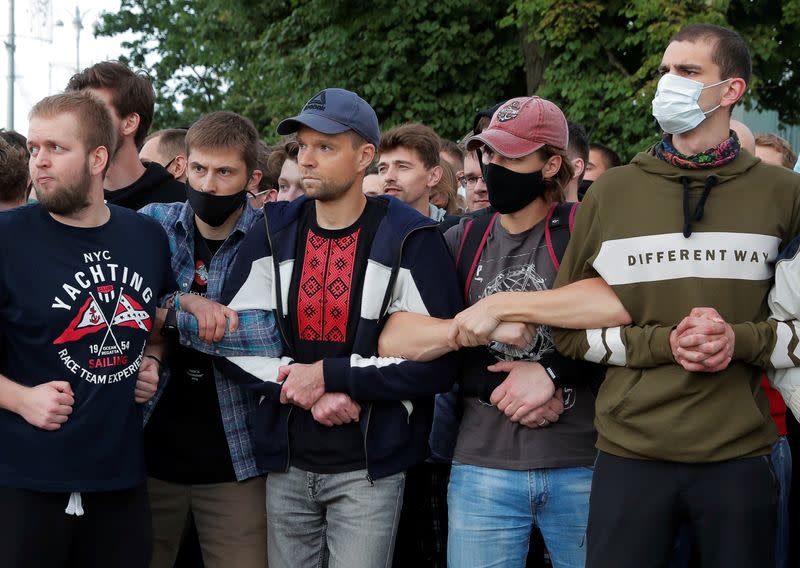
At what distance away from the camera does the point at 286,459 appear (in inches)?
154

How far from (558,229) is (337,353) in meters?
1.00

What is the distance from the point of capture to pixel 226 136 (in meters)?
4.39

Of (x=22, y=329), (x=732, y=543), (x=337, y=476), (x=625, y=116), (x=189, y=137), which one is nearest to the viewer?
(x=732, y=543)

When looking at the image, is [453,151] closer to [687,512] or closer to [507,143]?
[507,143]

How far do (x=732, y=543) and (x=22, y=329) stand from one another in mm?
2545

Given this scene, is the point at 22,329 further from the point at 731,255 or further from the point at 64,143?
the point at 731,255

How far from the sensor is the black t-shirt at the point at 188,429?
4.28 meters

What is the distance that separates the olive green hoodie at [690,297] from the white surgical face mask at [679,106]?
15 cm

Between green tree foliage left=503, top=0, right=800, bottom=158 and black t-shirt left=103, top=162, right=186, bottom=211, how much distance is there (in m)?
8.97

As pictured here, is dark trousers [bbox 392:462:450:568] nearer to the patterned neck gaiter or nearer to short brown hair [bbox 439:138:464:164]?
the patterned neck gaiter

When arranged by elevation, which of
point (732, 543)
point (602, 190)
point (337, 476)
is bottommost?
point (732, 543)

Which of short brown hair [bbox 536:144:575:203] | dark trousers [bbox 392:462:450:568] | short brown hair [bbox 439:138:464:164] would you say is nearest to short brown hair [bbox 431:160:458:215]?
short brown hair [bbox 439:138:464:164]

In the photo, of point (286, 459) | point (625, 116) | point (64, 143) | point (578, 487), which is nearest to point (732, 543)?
point (578, 487)

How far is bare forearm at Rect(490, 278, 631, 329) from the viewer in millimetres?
3496
